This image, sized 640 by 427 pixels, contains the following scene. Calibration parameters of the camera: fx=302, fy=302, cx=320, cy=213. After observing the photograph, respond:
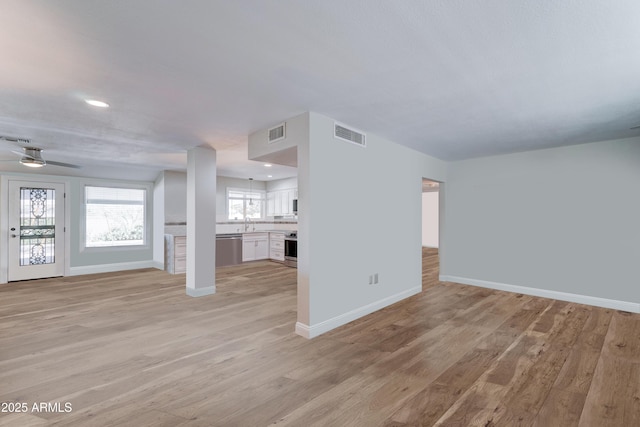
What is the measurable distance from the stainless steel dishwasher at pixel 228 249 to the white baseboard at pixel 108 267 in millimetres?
1768

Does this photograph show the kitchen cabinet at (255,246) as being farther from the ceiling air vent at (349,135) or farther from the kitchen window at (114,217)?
the ceiling air vent at (349,135)

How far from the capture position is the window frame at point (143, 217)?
23.4 feet

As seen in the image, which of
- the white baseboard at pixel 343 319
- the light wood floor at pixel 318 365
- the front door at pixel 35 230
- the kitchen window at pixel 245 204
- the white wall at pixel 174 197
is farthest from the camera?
the kitchen window at pixel 245 204

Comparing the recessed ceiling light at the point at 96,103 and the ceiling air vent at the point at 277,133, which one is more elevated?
the recessed ceiling light at the point at 96,103

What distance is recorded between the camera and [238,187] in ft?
30.4

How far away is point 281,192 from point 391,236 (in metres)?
5.39

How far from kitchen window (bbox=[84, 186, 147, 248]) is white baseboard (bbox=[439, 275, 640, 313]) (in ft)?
24.9

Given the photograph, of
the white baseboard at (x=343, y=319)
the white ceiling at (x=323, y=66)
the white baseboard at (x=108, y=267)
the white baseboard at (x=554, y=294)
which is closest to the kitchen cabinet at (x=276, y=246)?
the white baseboard at (x=108, y=267)

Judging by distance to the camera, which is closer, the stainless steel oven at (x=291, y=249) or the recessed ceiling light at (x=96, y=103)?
the recessed ceiling light at (x=96, y=103)

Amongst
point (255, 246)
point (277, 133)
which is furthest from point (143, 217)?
point (277, 133)

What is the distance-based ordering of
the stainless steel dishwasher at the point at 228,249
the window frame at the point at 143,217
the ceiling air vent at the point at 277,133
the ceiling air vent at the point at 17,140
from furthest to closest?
1. the stainless steel dishwasher at the point at 228,249
2. the window frame at the point at 143,217
3. the ceiling air vent at the point at 17,140
4. the ceiling air vent at the point at 277,133

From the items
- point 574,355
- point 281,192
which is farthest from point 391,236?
point 281,192

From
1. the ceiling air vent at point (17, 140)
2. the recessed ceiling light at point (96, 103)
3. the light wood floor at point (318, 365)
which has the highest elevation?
the recessed ceiling light at point (96, 103)

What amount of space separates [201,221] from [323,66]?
143 inches
